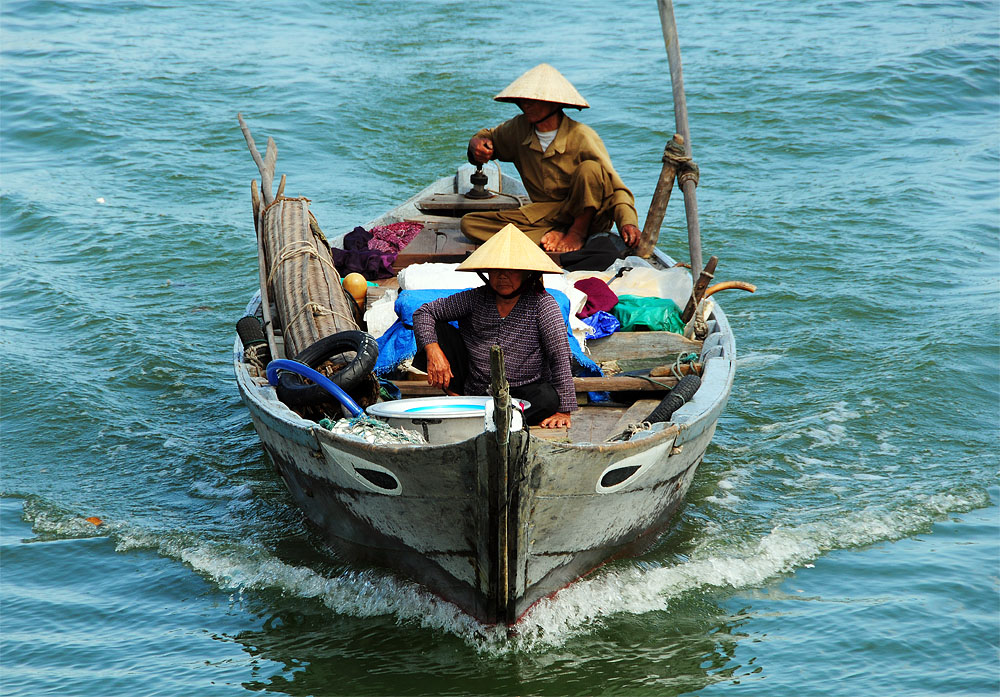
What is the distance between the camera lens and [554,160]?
22.0 feet

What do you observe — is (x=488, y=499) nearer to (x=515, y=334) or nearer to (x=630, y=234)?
(x=515, y=334)

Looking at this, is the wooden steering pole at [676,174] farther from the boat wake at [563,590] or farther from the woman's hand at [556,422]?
the woman's hand at [556,422]

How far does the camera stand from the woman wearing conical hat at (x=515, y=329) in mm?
4539

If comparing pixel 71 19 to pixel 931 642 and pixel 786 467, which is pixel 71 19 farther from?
pixel 931 642

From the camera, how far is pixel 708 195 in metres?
11.6

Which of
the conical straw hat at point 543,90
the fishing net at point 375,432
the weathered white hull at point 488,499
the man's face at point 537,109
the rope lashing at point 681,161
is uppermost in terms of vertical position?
the conical straw hat at point 543,90

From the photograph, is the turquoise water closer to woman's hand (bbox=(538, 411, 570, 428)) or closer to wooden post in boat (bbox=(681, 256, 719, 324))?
woman's hand (bbox=(538, 411, 570, 428))

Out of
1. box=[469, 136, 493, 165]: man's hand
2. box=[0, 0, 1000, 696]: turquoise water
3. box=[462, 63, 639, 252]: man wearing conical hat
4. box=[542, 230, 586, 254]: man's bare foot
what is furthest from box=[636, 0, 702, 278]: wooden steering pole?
box=[0, 0, 1000, 696]: turquoise water

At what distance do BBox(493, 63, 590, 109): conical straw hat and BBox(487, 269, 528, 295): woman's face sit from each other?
7.45ft

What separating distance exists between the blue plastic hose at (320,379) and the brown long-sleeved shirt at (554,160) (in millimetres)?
2661

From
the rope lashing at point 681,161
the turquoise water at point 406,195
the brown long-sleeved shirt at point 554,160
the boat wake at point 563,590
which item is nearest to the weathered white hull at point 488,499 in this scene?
the boat wake at point 563,590

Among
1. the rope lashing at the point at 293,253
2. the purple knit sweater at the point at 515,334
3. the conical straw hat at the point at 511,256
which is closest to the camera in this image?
the conical straw hat at the point at 511,256

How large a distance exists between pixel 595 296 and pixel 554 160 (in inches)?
52.7

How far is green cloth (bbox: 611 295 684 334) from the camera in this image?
5828mm
